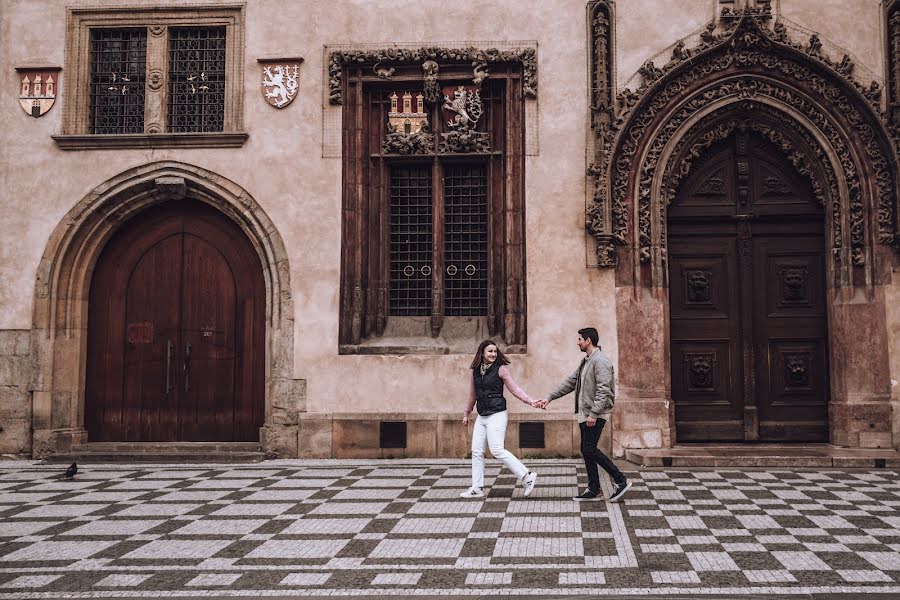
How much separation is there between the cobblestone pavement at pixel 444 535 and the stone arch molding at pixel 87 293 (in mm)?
1688

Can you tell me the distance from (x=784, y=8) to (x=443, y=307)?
6118mm

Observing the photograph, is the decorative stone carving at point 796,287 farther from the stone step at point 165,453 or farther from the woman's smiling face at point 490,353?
the stone step at point 165,453

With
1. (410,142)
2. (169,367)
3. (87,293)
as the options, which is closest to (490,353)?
(410,142)

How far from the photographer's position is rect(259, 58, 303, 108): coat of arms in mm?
11430

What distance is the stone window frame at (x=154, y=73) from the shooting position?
37.8 feet

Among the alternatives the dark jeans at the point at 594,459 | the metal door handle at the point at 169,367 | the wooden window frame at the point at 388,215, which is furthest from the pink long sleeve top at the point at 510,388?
the metal door handle at the point at 169,367

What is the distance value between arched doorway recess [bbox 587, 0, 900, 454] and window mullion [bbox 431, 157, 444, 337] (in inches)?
82.8

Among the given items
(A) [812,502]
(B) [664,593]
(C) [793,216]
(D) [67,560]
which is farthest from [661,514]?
(C) [793,216]

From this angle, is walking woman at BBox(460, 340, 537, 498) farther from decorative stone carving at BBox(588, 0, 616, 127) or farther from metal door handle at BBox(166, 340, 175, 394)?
metal door handle at BBox(166, 340, 175, 394)

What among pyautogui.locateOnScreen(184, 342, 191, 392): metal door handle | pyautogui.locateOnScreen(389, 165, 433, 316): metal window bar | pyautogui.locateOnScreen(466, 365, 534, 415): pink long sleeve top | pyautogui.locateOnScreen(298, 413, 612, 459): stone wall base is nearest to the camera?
pyautogui.locateOnScreen(466, 365, 534, 415): pink long sleeve top

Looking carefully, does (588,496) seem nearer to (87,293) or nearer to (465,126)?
(465,126)

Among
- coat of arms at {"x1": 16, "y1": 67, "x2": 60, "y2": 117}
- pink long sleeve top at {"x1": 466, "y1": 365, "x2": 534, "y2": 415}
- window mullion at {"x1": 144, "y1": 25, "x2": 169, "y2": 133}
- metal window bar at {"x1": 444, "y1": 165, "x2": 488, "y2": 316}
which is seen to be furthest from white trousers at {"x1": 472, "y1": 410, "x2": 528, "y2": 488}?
coat of arms at {"x1": 16, "y1": 67, "x2": 60, "y2": 117}

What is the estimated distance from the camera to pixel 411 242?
11570mm

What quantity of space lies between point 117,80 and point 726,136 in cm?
879
